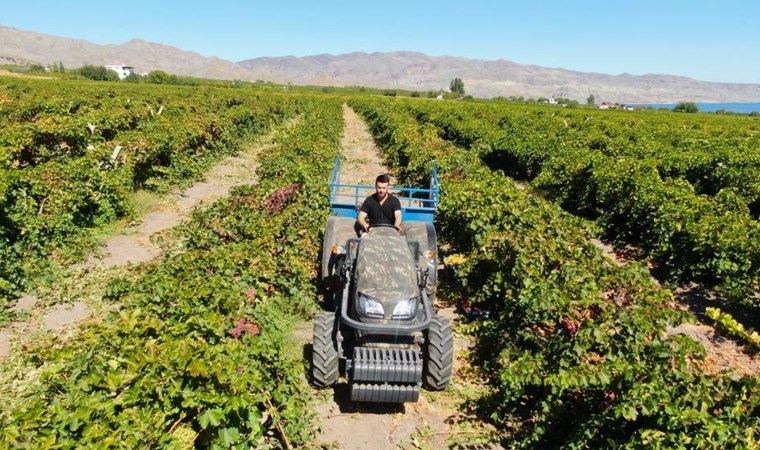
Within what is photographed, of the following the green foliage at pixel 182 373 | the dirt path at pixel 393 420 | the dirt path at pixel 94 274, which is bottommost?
the dirt path at pixel 393 420

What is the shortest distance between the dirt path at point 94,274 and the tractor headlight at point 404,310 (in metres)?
4.04

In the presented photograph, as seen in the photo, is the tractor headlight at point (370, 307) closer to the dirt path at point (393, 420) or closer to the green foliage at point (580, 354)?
the dirt path at point (393, 420)

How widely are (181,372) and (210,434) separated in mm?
554

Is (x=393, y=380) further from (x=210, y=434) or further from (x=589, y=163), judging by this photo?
(x=589, y=163)

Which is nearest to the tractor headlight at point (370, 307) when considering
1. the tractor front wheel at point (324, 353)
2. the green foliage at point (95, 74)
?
the tractor front wheel at point (324, 353)

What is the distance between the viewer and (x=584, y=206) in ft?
43.8

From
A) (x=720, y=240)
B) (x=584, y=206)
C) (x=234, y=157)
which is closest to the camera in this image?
(x=720, y=240)

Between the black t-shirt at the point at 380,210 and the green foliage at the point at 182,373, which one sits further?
the black t-shirt at the point at 380,210

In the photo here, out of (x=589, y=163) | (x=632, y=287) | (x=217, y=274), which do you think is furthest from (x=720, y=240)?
(x=217, y=274)

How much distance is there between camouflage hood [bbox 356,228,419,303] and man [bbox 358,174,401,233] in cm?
128

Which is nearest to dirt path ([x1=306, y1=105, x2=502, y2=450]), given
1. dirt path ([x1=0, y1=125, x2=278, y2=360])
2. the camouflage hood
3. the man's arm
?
the camouflage hood

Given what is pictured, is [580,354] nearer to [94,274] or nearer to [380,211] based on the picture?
[380,211]

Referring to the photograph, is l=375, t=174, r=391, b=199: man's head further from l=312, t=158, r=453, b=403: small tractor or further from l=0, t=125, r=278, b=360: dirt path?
l=0, t=125, r=278, b=360: dirt path

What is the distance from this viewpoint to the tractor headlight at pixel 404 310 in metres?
4.72
